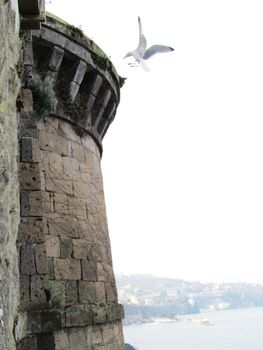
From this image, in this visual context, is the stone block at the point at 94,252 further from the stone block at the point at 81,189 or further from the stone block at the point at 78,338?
the stone block at the point at 78,338

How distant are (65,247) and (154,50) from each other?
13.1ft

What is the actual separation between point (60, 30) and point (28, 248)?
369cm

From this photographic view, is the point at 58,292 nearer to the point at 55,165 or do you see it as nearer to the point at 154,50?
the point at 55,165

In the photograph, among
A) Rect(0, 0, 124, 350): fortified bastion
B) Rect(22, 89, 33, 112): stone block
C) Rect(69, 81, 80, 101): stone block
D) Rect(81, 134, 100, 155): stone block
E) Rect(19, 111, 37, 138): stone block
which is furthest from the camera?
Rect(81, 134, 100, 155): stone block

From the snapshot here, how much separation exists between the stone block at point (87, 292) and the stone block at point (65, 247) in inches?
17.0

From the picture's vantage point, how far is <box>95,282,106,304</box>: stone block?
6.50 metres

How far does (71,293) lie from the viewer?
598cm

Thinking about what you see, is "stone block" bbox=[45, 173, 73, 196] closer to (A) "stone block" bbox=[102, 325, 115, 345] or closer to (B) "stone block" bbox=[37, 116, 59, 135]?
(B) "stone block" bbox=[37, 116, 59, 135]

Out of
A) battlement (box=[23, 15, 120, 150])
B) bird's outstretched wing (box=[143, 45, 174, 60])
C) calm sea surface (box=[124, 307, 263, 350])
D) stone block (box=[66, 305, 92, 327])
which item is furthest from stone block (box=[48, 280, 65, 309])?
calm sea surface (box=[124, 307, 263, 350])

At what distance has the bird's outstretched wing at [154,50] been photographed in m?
7.92

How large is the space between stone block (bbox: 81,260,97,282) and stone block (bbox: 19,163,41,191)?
2.00 m

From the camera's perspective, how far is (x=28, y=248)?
4500 mm

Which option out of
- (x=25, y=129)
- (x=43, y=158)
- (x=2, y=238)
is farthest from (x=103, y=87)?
(x=2, y=238)

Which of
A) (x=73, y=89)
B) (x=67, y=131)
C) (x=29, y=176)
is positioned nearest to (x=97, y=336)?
(x=29, y=176)
